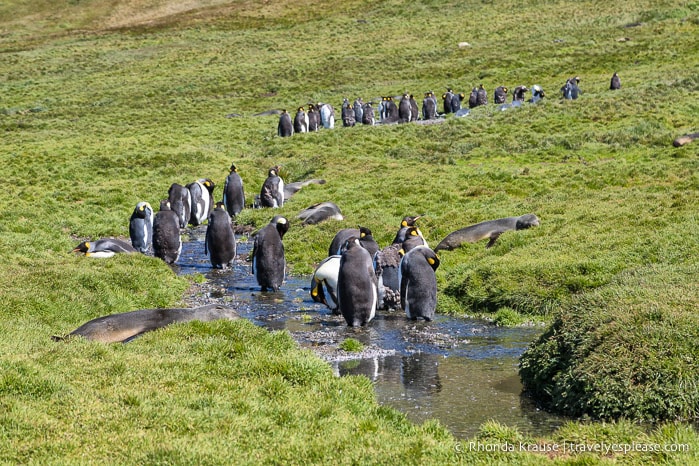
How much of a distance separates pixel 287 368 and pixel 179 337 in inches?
86.0

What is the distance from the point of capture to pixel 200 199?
91.7 ft

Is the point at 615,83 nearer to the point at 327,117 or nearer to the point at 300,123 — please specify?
the point at 327,117

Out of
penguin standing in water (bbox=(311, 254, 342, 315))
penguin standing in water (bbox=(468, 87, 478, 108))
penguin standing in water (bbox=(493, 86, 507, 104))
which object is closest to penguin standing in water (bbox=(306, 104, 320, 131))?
penguin standing in water (bbox=(468, 87, 478, 108))

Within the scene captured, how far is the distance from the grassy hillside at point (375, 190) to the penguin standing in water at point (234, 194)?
1.27 meters

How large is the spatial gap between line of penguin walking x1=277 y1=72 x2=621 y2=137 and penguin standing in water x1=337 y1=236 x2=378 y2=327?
29.7 metres

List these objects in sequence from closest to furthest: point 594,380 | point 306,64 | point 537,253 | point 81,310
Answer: point 594,380
point 81,310
point 537,253
point 306,64

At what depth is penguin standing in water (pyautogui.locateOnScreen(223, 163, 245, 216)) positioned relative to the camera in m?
28.3

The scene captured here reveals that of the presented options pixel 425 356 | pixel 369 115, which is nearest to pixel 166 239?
pixel 425 356

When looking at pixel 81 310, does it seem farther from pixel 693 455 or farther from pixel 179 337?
pixel 693 455

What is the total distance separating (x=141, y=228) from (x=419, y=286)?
10321 mm

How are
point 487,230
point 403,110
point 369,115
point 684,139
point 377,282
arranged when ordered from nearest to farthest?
point 377,282, point 487,230, point 684,139, point 403,110, point 369,115

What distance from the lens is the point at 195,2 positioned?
359 ft

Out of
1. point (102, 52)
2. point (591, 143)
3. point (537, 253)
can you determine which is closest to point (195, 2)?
point (102, 52)

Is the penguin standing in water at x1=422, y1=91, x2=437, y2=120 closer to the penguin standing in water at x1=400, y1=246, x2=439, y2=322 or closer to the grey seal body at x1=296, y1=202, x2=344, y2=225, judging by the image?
the grey seal body at x1=296, y1=202, x2=344, y2=225
